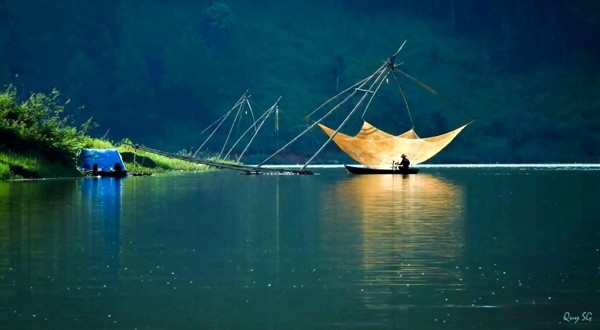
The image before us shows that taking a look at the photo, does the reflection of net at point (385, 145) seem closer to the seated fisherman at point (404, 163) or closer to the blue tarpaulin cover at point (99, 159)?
the seated fisherman at point (404, 163)

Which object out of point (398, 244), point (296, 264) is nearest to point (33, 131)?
point (398, 244)

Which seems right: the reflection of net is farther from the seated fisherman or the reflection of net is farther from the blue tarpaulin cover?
the blue tarpaulin cover

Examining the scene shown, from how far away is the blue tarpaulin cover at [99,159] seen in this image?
76750 mm

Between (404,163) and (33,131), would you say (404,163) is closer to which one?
(404,163)

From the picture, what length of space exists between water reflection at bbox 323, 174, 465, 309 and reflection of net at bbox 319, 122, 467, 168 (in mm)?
32152

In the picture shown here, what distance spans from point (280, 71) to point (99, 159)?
336 feet

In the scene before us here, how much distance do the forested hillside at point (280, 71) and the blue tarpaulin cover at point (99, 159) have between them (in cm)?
7984

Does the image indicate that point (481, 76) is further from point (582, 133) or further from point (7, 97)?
point (7, 97)

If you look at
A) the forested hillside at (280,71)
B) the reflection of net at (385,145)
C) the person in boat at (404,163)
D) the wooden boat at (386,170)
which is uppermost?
the forested hillside at (280,71)

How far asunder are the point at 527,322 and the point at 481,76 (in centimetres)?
16944

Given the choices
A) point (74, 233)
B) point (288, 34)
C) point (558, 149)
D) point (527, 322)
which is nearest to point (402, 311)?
point (527, 322)

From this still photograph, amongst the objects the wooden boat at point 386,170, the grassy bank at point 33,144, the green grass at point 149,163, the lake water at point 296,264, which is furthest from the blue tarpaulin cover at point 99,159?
the lake water at point 296,264

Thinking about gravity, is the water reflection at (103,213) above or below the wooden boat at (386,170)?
below

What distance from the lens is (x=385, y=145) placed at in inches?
3455
